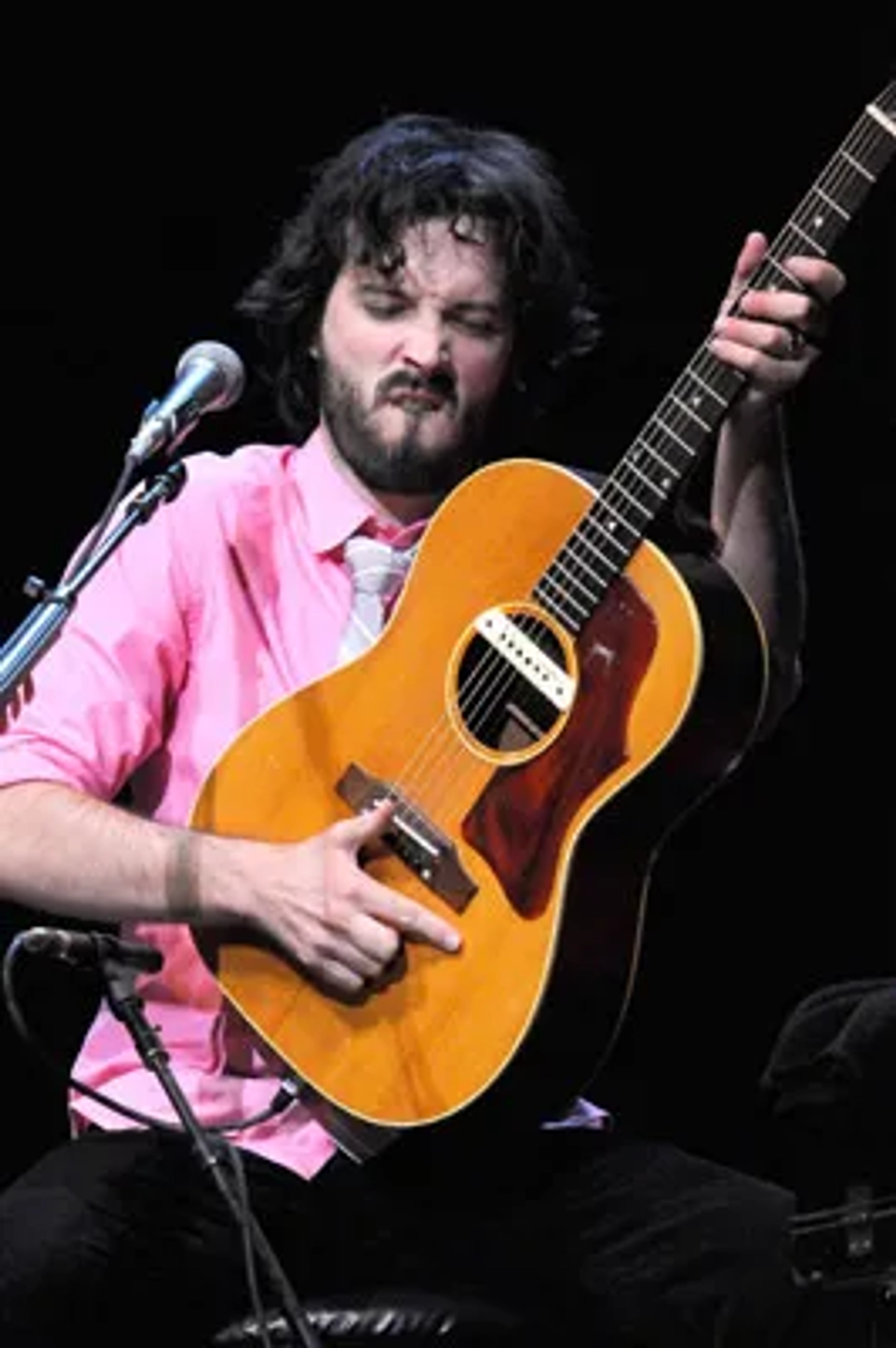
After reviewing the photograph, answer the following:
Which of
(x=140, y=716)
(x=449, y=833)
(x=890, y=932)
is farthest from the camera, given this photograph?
(x=890, y=932)

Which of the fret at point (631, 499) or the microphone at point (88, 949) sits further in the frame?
the fret at point (631, 499)

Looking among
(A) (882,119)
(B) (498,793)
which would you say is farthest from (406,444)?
(A) (882,119)

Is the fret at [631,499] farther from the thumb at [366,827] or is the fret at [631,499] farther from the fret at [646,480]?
the thumb at [366,827]

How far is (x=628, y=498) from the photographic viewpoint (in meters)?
2.88

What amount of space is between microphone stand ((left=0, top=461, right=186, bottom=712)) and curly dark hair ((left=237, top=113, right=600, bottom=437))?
86 cm

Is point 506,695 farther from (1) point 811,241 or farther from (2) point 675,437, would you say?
(1) point 811,241

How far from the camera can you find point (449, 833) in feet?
9.60

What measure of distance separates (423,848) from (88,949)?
0.47 metres

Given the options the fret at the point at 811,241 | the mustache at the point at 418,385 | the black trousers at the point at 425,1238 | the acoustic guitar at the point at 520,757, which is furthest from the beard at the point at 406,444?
the black trousers at the point at 425,1238

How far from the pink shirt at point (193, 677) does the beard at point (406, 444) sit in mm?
44

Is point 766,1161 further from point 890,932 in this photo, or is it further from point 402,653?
point 402,653

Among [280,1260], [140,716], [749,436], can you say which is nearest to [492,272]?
[749,436]

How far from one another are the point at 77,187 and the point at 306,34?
0.46 m

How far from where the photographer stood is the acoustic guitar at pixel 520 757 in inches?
110
